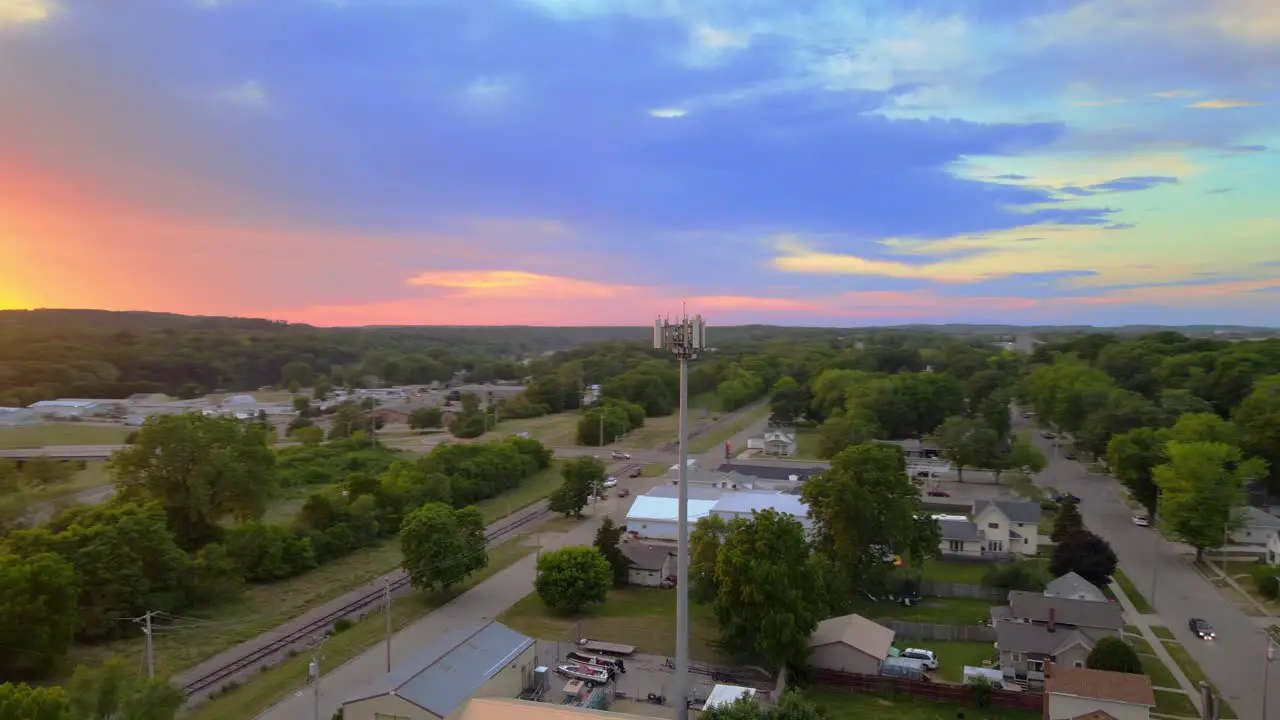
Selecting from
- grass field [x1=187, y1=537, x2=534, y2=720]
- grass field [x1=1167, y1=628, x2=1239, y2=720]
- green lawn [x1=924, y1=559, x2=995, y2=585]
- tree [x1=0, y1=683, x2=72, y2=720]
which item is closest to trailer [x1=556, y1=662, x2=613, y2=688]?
grass field [x1=187, y1=537, x2=534, y2=720]

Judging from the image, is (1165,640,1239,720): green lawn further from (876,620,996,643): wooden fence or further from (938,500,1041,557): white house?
(938,500,1041,557): white house

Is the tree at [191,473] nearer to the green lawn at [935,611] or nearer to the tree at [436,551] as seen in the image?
the tree at [436,551]

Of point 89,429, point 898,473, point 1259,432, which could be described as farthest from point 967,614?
point 89,429

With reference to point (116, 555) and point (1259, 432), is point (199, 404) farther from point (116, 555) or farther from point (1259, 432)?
point (1259, 432)

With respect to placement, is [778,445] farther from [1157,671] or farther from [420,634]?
[420,634]

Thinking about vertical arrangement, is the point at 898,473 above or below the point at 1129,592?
above

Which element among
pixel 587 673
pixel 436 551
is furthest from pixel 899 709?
pixel 436 551
